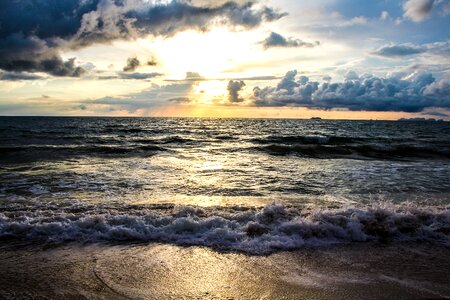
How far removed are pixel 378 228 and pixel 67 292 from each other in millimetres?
5896

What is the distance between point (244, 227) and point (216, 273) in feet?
6.44

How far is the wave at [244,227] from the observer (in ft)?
20.8

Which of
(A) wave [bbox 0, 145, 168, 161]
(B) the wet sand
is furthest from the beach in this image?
(A) wave [bbox 0, 145, 168, 161]

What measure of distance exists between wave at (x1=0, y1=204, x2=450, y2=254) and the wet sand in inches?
15.2

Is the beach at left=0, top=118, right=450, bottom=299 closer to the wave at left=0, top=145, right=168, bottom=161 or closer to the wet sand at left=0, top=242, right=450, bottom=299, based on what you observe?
the wet sand at left=0, top=242, right=450, bottom=299

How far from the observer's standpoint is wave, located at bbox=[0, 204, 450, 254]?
20.8 ft

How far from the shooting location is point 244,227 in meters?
6.81

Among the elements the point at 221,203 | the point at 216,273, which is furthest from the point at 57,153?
the point at 216,273

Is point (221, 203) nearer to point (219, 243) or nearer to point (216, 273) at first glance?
point (219, 243)

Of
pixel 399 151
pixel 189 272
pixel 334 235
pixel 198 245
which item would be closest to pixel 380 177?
pixel 334 235

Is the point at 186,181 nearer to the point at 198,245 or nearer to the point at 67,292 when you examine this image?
the point at 198,245

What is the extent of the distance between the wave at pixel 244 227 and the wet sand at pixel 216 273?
0.39 meters

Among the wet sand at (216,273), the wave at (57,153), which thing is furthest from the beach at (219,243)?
the wave at (57,153)

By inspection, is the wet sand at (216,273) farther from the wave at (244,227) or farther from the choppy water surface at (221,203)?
the choppy water surface at (221,203)
